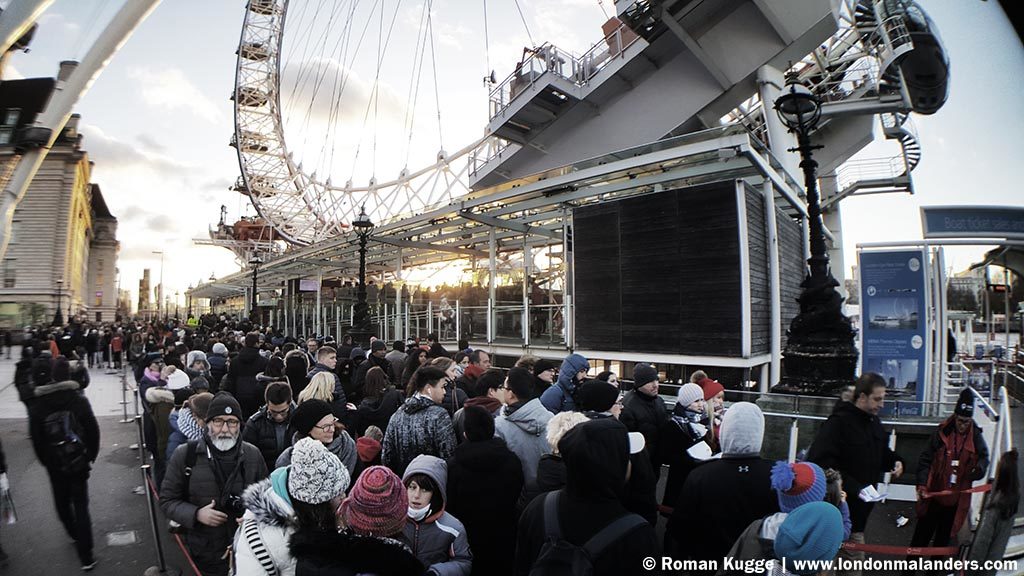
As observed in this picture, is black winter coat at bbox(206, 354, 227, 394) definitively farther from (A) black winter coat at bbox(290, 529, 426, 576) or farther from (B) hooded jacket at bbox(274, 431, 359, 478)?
(A) black winter coat at bbox(290, 529, 426, 576)

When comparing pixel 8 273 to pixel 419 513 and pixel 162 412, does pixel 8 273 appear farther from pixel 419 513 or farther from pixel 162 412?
pixel 419 513

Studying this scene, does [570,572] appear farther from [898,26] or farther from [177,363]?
[898,26]

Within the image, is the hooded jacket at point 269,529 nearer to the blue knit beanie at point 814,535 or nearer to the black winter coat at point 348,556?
the black winter coat at point 348,556

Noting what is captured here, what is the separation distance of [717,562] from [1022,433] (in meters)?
1.68

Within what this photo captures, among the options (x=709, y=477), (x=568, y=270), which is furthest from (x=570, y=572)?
(x=568, y=270)

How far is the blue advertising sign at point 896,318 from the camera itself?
911 centimetres

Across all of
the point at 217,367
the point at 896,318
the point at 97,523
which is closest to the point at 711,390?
the point at 896,318

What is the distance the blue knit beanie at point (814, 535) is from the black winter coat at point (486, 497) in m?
1.60

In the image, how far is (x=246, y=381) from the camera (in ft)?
20.2

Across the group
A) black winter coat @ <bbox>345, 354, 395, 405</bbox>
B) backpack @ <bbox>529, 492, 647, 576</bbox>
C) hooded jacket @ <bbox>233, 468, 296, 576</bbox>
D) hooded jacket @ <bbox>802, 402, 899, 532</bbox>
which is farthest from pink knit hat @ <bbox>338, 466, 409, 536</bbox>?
black winter coat @ <bbox>345, 354, 395, 405</bbox>

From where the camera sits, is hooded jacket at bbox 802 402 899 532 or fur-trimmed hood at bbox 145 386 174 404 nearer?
hooded jacket at bbox 802 402 899 532

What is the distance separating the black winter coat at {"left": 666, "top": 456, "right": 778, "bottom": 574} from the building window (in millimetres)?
11760

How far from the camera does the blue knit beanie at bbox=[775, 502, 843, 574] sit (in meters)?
1.85

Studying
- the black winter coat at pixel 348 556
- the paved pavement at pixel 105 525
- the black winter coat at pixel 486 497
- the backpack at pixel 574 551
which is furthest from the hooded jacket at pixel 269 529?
the paved pavement at pixel 105 525
